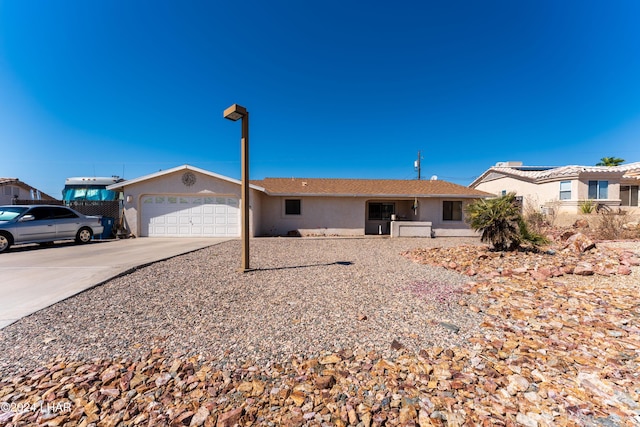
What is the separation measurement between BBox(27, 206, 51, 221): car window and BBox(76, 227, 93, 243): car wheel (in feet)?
3.77

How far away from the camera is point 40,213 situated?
31.2 feet

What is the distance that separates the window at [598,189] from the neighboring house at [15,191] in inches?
1456

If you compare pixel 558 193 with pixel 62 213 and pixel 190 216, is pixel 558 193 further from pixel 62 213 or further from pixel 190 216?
pixel 62 213

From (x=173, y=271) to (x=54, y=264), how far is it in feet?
10.7

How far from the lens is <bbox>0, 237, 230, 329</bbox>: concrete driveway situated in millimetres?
4027

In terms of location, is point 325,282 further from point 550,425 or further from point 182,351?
point 550,425

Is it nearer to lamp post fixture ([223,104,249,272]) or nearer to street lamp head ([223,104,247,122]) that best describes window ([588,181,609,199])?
lamp post fixture ([223,104,249,272])

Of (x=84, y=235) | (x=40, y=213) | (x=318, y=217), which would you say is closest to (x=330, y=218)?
(x=318, y=217)

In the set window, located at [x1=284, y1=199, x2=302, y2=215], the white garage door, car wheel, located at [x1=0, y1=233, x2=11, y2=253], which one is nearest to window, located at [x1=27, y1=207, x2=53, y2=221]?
car wheel, located at [x1=0, y1=233, x2=11, y2=253]

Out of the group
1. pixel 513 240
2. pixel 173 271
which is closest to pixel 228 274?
pixel 173 271

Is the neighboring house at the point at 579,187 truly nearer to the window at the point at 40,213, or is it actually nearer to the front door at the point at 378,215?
the front door at the point at 378,215

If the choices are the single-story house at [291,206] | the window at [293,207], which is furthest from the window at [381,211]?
the window at [293,207]

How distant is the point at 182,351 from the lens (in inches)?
110

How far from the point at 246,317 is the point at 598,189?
23349 mm
